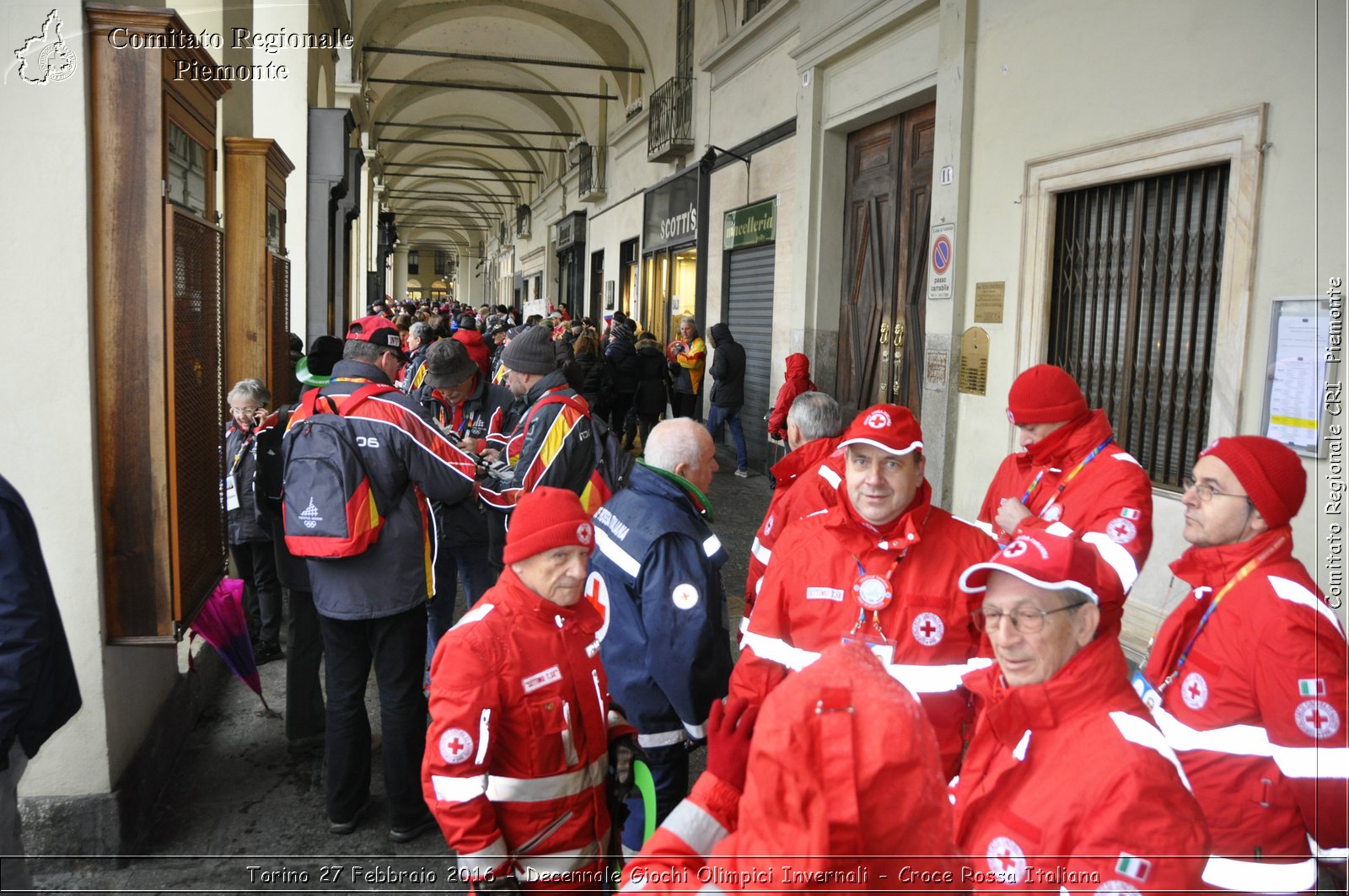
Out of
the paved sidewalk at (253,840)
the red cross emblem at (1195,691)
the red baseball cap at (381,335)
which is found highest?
the red baseball cap at (381,335)

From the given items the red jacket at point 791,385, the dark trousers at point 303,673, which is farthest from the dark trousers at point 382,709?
the red jacket at point 791,385

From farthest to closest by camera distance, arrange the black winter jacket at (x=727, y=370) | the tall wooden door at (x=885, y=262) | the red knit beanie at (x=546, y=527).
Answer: the black winter jacket at (x=727, y=370), the tall wooden door at (x=885, y=262), the red knit beanie at (x=546, y=527)

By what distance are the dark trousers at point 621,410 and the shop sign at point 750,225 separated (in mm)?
2796

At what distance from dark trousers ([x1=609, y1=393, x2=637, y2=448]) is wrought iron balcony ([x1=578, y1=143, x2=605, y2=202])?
1251 cm

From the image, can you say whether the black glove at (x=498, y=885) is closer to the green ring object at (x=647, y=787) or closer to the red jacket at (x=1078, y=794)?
the green ring object at (x=647, y=787)

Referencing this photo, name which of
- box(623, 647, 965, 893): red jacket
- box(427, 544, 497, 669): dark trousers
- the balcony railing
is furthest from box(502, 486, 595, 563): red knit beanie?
the balcony railing

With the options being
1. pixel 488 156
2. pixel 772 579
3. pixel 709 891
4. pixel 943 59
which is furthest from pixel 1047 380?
pixel 488 156

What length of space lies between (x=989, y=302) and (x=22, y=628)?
22.3 ft

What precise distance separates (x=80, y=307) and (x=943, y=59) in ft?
22.8

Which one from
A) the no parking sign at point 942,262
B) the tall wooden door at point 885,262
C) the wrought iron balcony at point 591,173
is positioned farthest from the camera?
the wrought iron balcony at point 591,173

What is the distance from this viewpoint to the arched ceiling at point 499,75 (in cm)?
2070

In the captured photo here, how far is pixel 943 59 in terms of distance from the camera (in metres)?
7.97

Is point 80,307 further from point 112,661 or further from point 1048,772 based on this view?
point 1048,772

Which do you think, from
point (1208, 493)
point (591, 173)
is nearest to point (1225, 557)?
point (1208, 493)
